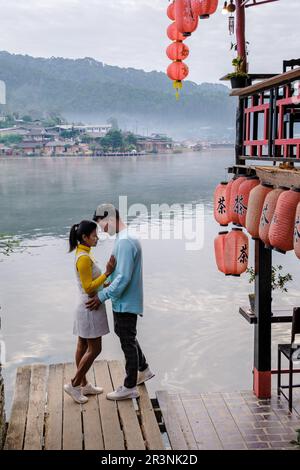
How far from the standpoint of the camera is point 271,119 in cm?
444

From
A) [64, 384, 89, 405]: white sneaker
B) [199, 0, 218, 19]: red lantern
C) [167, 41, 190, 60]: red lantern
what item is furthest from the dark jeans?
[167, 41, 190, 60]: red lantern

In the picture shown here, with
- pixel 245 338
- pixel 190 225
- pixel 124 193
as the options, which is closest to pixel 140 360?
pixel 245 338

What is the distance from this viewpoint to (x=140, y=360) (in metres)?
4.63

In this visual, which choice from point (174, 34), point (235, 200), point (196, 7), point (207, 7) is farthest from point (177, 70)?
point (235, 200)

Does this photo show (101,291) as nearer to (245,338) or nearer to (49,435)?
(49,435)

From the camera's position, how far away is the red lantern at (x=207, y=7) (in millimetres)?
6163

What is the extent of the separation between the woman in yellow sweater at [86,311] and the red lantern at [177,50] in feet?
14.1

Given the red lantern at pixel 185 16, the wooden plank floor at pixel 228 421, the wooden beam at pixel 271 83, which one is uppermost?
the red lantern at pixel 185 16

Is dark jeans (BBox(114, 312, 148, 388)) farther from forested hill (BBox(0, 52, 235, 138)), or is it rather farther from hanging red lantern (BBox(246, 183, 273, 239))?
forested hill (BBox(0, 52, 235, 138))

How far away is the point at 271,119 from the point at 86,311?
206 centimetres

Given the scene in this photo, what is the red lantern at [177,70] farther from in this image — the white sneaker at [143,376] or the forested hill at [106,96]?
the forested hill at [106,96]

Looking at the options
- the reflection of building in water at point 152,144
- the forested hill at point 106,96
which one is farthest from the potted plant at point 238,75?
the forested hill at point 106,96

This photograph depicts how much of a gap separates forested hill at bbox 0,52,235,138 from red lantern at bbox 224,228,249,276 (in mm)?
89931

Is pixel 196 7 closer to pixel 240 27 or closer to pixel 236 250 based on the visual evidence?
pixel 240 27
